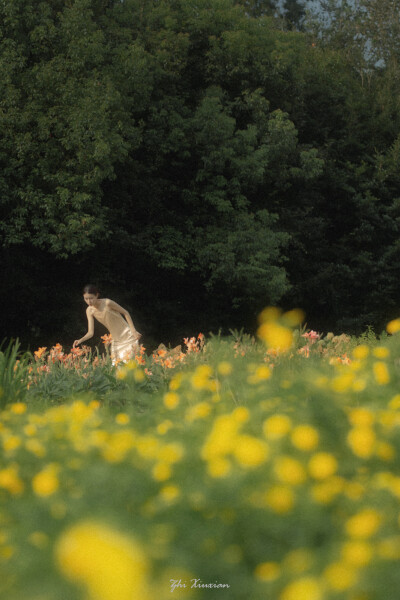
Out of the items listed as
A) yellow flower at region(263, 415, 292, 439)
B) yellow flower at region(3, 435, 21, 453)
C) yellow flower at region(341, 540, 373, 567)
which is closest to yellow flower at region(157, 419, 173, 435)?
yellow flower at region(3, 435, 21, 453)

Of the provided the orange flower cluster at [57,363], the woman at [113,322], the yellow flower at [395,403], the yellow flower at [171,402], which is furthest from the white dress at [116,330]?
the yellow flower at [395,403]

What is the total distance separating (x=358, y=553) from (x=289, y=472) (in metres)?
0.38

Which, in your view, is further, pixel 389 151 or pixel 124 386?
pixel 389 151

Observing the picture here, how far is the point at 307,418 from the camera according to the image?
2777 millimetres

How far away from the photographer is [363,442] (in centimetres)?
240

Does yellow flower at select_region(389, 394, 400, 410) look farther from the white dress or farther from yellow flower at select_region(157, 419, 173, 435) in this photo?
the white dress

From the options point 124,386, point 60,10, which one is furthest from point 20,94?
point 124,386

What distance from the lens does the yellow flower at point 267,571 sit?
175 cm

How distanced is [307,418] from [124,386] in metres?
3.59

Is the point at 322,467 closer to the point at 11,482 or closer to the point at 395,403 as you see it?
the point at 395,403

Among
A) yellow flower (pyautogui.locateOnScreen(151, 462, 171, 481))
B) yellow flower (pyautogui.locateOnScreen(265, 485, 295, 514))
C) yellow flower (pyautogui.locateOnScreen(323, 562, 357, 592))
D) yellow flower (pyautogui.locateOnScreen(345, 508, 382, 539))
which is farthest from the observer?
yellow flower (pyautogui.locateOnScreen(151, 462, 171, 481))

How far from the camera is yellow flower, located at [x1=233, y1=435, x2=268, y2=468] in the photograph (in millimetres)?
2154

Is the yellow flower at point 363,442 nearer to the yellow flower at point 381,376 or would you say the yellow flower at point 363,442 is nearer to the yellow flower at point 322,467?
the yellow flower at point 322,467

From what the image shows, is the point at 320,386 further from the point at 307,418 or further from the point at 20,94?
the point at 20,94
